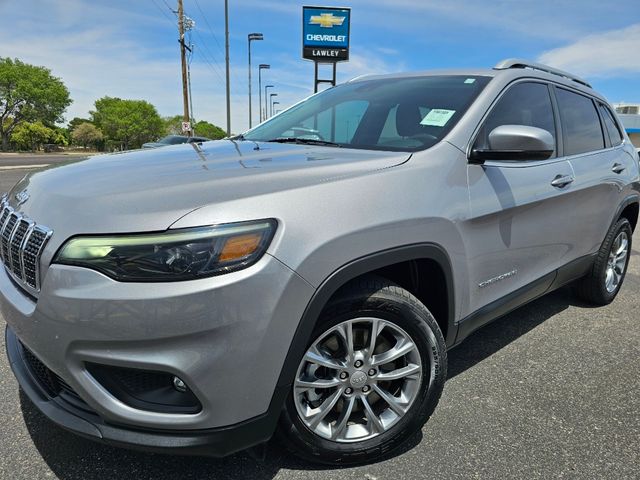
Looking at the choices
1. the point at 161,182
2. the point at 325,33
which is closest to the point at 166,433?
the point at 161,182

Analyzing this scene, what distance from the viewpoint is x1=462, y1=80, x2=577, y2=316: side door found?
Result: 2.30 meters

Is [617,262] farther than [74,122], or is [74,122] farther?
[74,122]

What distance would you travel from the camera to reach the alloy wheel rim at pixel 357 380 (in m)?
1.87

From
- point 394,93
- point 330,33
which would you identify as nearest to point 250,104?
point 330,33

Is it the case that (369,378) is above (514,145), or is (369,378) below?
below

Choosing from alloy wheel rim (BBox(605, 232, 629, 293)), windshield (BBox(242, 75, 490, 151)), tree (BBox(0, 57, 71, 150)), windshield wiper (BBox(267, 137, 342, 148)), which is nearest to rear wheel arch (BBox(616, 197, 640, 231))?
alloy wheel rim (BBox(605, 232, 629, 293))

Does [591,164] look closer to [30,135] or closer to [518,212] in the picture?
[518,212]

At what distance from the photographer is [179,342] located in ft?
4.92

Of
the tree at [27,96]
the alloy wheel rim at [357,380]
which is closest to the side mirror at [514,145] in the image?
the alloy wheel rim at [357,380]

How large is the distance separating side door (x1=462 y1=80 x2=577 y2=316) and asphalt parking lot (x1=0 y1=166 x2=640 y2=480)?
0.52 metres

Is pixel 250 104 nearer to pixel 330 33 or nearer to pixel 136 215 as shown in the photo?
pixel 330 33

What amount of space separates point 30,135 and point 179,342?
263ft

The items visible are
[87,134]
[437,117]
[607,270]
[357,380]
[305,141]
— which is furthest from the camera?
[87,134]

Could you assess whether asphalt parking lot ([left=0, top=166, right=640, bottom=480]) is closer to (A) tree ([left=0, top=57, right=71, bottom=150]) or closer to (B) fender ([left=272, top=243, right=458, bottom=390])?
(B) fender ([left=272, top=243, right=458, bottom=390])
